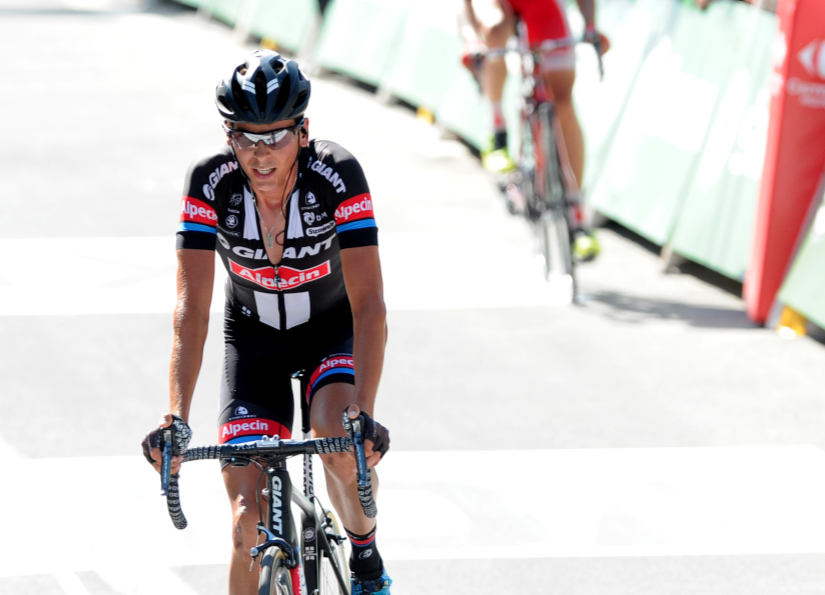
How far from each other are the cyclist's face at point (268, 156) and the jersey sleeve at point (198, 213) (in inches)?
7.0

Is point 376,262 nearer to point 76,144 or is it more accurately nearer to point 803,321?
point 803,321

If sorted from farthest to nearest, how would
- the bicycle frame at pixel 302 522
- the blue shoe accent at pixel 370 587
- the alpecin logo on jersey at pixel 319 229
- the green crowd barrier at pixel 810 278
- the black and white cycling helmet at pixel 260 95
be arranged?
the green crowd barrier at pixel 810 278 → the blue shoe accent at pixel 370 587 → the alpecin logo on jersey at pixel 319 229 → the black and white cycling helmet at pixel 260 95 → the bicycle frame at pixel 302 522

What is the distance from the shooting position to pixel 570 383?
681 centimetres

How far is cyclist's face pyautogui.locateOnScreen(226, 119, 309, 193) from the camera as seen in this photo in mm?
3467

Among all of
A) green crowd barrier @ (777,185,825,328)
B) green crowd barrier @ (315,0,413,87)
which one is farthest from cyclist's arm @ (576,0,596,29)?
green crowd barrier @ (315,0,413,87)

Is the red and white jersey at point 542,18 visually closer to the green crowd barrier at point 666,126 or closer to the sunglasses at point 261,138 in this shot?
the green crowd barrier at point 666,126

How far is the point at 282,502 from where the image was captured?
3.31 meters

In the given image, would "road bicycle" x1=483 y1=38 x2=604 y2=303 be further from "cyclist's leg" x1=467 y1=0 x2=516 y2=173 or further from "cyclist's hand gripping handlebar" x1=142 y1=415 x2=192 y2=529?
"cyclist's hand gripping handlebar" x1=142 y1=415 x2=192 y2=529

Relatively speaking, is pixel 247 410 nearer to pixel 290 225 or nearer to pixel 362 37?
pixel 290 225

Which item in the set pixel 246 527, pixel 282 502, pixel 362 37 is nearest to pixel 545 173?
pixel 246 527

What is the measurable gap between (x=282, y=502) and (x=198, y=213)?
3.21 ft

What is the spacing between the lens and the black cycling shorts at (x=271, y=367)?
148 inches

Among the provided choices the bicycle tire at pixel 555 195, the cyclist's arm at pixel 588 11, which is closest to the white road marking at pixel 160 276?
the bicycle tire at pixel 555 195

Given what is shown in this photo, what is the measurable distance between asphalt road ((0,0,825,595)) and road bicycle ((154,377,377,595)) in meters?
1.22
